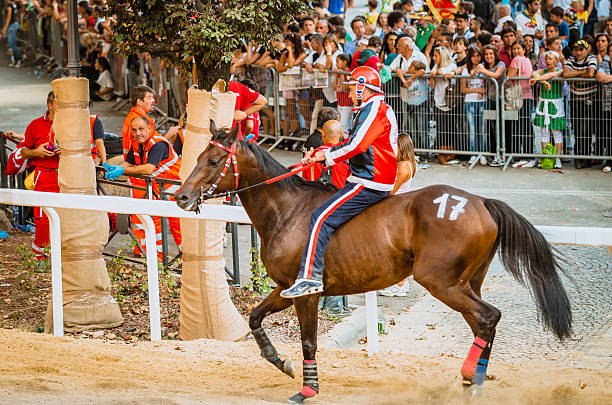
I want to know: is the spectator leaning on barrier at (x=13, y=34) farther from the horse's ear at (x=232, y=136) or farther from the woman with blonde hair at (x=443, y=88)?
the horse's ear at (x=232, y=136)

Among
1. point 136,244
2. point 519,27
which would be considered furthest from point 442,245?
point 519,27

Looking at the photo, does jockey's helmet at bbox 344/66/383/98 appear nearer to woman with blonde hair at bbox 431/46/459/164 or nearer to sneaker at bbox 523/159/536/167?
woman with blonde hair at bbox 431/46/459/164

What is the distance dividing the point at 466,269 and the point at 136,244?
5816 millimetres

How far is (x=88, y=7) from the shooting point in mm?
25547

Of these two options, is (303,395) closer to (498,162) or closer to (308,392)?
(308,392)

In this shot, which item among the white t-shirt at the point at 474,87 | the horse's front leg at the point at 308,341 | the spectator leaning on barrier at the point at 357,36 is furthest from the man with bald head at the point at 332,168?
the spectator leaning on barrier at the point at 357,36

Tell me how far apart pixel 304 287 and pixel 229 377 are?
47.8 inches

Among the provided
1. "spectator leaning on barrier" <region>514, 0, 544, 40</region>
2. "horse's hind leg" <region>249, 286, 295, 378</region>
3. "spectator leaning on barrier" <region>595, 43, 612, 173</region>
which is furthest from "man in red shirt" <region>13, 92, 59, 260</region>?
"spectator leaning on barrier" <region>514, 0, 544, 40</region>

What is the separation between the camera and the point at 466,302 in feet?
22.2

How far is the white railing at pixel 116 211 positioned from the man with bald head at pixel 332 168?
1.53 metres

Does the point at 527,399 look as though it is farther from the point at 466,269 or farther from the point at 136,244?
the point at 136,244

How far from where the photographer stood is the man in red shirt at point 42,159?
11.9 meters

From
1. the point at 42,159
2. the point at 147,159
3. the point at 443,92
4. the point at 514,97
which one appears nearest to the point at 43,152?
the point at 42,159

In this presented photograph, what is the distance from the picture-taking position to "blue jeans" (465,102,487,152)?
16.5 meters
